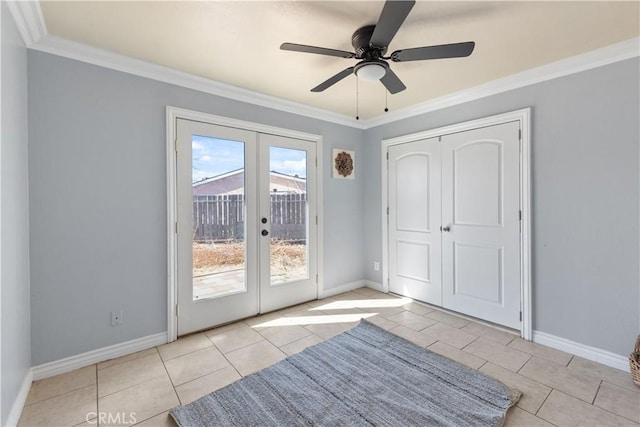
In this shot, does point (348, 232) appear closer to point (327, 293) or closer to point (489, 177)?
point (327, 293)

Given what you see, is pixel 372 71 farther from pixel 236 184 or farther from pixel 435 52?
pixel 236 184

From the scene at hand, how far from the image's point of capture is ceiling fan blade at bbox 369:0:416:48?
1384 mm

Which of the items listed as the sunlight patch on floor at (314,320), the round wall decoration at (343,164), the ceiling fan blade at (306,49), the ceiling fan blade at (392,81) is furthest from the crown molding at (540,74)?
the sunlight patch on floor at (314,320)

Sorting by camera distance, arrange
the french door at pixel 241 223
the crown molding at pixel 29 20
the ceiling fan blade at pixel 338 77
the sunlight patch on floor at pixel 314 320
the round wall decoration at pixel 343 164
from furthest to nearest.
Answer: the round wall decoration at pixel 343 164 < the sunlight patch on floor at pixel 314 320 < the french door at pixel 241 223 < the ceiling fan blade at pixel 338 77 < the crown molding at pixel 29 20

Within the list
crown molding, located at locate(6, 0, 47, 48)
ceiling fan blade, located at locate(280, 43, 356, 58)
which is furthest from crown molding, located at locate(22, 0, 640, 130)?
ceiling fan blade, located at locate(280, 43, 356, 58)

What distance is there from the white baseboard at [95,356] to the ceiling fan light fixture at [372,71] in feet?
9.02

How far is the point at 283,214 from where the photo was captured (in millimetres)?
3396

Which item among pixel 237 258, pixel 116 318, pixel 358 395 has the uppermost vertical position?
pixel 237 258

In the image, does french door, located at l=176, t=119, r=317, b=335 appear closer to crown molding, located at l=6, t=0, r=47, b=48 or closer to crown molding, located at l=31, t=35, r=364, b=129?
crown molding, located at l=31, t=35, r=364, b=129

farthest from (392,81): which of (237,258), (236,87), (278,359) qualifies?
(278,359)

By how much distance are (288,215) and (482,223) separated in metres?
2.11

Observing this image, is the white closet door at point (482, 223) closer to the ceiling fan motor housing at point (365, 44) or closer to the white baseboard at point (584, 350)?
the white baseboard at point (584, 350)

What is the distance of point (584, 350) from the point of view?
7.75 feet

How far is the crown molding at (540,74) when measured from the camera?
217cm
